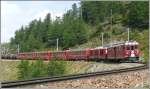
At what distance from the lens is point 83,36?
7638 centimetres

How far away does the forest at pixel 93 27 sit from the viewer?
66.4 meters

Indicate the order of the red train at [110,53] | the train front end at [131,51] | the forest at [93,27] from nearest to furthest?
the train front end at [131,51], the red train at [110,53], the forest at [93,27]

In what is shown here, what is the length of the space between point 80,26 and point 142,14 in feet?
53.8

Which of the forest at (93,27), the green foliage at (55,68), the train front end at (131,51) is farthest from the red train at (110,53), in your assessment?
the forest at (93,27)

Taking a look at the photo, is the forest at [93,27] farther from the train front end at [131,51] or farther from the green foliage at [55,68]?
the green foliage at [55,68]

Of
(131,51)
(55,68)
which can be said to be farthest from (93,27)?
(131,51)

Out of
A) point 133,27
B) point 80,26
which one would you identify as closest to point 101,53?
point 133,27

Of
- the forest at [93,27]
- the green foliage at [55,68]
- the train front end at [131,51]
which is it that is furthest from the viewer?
the forest at [93,27]

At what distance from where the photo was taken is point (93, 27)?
97.1 m

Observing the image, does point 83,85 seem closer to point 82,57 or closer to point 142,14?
point 82,57

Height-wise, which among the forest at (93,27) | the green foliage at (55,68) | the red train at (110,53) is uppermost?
the forest at (93,27)

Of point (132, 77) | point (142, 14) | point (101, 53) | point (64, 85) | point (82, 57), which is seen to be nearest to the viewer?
point (64, 85)

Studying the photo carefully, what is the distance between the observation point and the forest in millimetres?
66438

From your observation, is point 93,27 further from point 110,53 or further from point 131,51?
point 131,51
